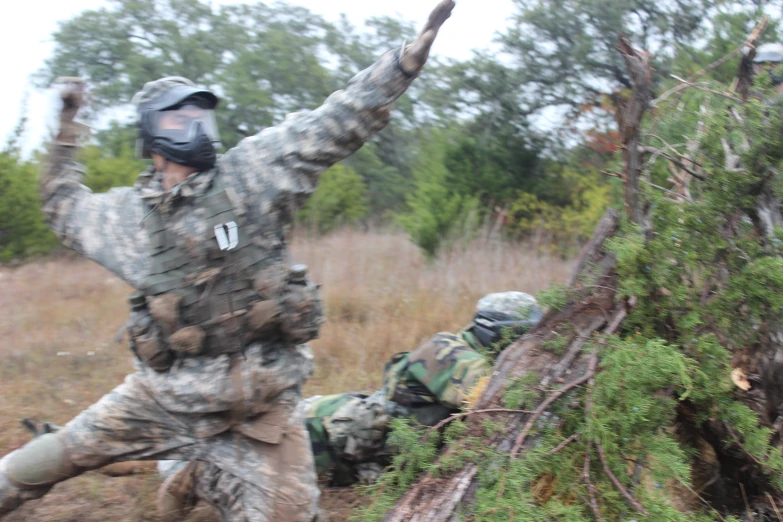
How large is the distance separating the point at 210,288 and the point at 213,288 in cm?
1

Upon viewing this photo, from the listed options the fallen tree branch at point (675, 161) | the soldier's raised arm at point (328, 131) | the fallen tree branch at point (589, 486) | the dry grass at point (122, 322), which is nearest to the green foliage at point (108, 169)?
the dry grass at point (122, 322)

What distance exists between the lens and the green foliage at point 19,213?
977 centimetres

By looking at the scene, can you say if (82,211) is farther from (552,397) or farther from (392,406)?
(552,397)

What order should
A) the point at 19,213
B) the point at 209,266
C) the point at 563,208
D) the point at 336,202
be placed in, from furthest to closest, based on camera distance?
the point at 336,202 < the point at 563,208 < the point at 19,213 < the point at 209,266

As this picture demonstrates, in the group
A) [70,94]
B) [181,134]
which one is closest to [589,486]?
[181,134]

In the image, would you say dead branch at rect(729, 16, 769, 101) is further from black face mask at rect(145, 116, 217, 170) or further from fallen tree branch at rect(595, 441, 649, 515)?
black face mask at rect(145, 116, 217, 170)

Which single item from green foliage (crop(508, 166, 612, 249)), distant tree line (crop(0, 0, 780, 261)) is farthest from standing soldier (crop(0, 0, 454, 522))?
green foliage (crop(508, 166, 612, 249))

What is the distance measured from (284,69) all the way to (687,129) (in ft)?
49.3

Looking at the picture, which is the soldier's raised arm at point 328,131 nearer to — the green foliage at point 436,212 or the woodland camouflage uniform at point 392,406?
the woodland camouflage uniform at point 392,406

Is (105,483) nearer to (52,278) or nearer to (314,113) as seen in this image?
(314,113)

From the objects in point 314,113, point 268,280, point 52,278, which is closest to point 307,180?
point 314,113

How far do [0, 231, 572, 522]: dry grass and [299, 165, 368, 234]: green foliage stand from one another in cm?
277

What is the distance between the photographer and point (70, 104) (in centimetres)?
266

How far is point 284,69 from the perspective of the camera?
16.5 metres
